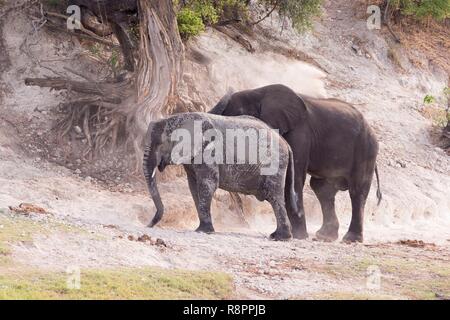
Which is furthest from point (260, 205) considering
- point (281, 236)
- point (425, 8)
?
point (425, 8)

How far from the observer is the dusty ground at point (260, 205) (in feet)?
37.5

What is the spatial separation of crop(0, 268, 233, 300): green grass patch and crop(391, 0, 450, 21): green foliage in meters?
19.6

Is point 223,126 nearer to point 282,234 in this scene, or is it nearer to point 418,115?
point 282,234

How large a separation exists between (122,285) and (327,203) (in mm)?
7909

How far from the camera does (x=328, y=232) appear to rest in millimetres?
16984

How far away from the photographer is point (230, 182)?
1444 centimetres

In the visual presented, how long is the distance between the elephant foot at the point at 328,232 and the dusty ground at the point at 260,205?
2.08 ft

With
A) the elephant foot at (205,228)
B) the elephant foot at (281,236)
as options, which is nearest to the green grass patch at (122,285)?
the elephant foot at (205,228)

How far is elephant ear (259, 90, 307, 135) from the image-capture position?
15.7 m

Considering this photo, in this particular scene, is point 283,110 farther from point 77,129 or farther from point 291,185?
point 77,129

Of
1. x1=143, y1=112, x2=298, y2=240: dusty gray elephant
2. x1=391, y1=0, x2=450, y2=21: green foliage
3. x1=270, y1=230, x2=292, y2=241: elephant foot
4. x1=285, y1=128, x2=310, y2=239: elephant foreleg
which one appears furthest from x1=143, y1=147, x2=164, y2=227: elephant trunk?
x1=391, y1=0, x2=450, y2=21: green foliage

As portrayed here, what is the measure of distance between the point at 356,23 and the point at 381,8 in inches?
49.3

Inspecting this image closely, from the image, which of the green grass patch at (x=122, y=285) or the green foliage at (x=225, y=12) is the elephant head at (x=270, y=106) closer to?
the green foliage at (x=225, y=12)

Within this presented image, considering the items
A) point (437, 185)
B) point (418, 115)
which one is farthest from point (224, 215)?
point (418, 115)
